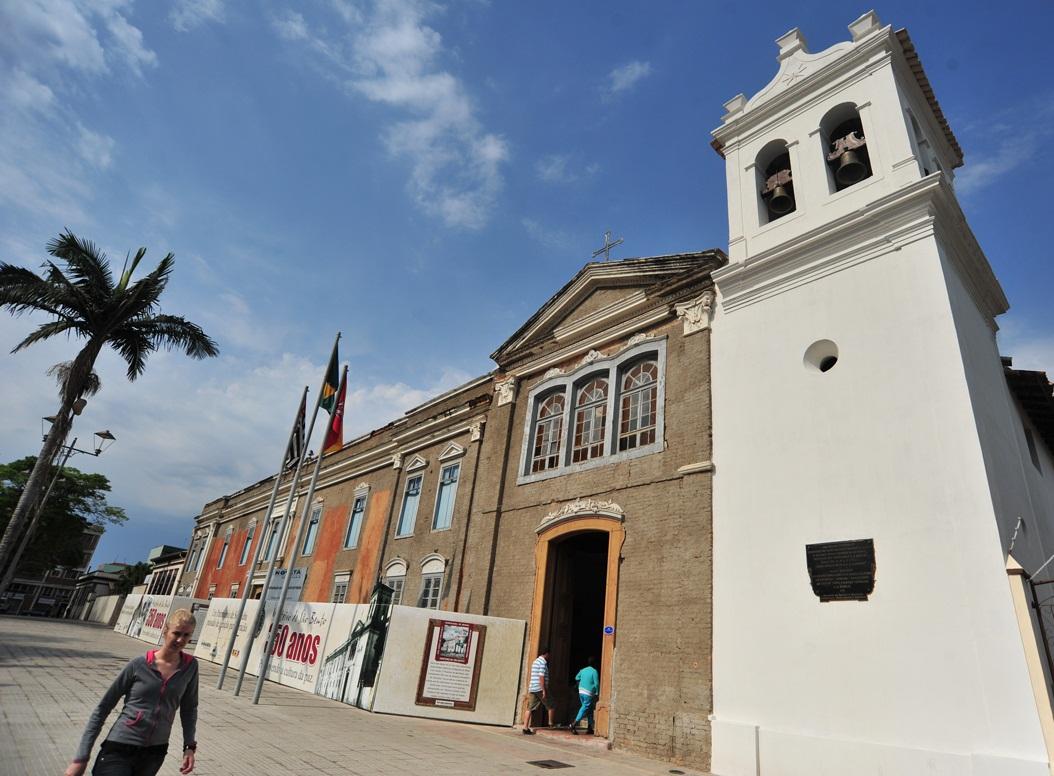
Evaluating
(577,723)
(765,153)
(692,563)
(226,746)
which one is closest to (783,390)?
(692,563)

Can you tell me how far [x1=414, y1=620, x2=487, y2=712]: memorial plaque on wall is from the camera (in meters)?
11.9

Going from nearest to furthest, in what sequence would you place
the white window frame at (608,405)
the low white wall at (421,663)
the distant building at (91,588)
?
1. the low white wall at (421,663)
2. the white window frame at (608,405)
3. the distant building at (91,588)

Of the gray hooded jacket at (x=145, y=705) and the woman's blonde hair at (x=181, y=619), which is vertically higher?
the woman's blonde hair at (x=181, y=619)

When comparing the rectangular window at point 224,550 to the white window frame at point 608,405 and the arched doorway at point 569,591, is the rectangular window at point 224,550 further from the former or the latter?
the arched doorway at point 569,591

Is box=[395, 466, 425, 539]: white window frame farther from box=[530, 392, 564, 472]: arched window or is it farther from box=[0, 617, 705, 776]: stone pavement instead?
box=[0, 617, 705, 776]: stone pavement

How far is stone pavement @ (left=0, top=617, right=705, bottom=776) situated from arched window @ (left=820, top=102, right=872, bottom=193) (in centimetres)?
1047

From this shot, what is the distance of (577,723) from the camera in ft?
37.4

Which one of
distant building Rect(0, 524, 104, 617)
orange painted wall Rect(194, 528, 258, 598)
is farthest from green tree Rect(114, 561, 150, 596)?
orange painted wall Rect(194, 528, 258, 598)

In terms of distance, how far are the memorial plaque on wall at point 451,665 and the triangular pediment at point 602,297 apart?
24.1ft

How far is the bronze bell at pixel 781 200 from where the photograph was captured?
476 inches

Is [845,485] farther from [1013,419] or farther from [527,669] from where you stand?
[527,669]

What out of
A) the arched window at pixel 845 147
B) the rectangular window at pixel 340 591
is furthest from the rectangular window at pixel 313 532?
the arched window at pixel 845 147

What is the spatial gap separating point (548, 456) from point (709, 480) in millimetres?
4712

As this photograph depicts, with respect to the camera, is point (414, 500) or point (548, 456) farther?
point (414, 500)
